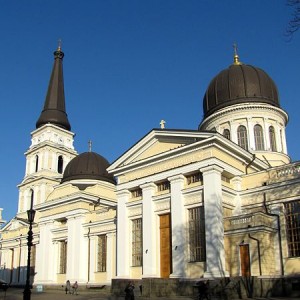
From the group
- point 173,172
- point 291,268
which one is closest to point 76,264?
point 173,172

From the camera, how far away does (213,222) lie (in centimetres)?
2584

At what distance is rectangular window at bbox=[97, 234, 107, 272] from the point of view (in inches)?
1374

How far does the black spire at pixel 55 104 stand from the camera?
65812mm

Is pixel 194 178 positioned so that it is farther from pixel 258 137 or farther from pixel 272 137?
pixel 272 137

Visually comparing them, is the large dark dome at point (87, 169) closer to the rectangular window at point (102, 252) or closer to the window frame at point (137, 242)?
the rectangular window at point (102, 252)

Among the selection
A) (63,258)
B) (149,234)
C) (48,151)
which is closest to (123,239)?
(149,234)

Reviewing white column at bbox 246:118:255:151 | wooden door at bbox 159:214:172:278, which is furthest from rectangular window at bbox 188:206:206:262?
white column at bbox 246:118:255:151

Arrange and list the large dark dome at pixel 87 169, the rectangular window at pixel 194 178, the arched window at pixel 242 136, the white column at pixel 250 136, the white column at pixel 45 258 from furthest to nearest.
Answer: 1. the large dark dome at pixel 87 169
2. the white column at pixel 45 258
3. the arched window at pixel 242 136
4. the white column at pixel 250 136
5. the rectangular window at pixel 194 178

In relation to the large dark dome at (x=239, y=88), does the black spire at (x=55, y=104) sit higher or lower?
higher

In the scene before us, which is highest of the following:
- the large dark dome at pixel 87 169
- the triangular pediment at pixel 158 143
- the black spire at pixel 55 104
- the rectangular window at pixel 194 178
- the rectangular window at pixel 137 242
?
the black spire at pixel 55 104

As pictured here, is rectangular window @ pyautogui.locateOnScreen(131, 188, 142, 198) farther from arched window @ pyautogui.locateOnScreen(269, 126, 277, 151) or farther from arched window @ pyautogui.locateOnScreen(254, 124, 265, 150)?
arched window @ pyautogui.locateOnScreen(269, 126, 277, 151)

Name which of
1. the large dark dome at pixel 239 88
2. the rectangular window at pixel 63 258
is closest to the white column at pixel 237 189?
the large dark dome at pixel 239 88

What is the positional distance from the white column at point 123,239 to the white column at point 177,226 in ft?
14.9

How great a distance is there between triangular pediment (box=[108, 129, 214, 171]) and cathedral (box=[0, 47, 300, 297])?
0.08 m
